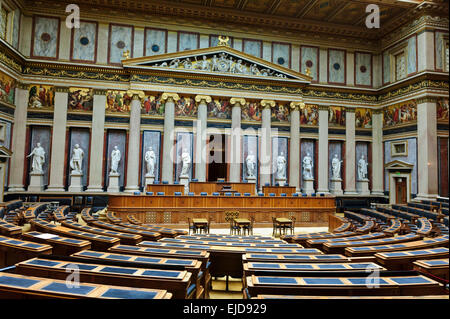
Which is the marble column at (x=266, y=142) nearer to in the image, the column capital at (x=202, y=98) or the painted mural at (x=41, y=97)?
the column capital at (x=202, y=98)

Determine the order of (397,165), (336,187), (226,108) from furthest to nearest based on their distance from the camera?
(336,187), (226,108), (397,165)

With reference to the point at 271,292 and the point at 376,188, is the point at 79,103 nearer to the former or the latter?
the point at 271,292

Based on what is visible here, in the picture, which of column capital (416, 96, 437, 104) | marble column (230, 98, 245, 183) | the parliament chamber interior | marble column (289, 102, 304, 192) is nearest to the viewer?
the parliament chamber interior

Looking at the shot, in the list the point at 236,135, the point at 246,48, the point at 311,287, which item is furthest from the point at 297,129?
the point at 311,287

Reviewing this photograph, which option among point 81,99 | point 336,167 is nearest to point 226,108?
point 336,167

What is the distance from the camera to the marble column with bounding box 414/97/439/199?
16.8m

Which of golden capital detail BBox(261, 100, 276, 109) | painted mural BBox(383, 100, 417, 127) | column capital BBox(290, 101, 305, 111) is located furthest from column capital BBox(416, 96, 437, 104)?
golden capital detail BBox(261, 100, 276, 109)

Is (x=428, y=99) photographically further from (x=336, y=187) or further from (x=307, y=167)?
(x=307, y=167)

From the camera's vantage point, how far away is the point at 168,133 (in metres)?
18.5

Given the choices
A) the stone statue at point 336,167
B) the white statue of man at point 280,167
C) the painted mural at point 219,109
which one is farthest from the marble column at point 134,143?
the stone statue at point 336,167

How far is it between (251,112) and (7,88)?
1442 centimetres

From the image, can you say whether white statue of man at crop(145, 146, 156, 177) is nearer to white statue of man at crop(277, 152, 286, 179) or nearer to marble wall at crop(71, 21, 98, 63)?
marble wall at crop(71, 21, 98, 63)

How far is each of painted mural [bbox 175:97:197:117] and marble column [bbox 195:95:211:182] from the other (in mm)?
527

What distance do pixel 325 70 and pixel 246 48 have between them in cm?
615
